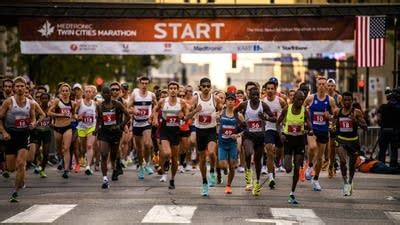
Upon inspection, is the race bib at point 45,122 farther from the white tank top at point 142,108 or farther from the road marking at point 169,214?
the road marking at point 169,214

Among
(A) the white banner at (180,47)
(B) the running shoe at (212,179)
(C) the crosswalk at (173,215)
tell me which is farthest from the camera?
(A) the white banner at (180,47)

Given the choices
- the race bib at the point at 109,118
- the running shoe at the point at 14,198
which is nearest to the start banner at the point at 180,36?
the race bib at the point at 109,118

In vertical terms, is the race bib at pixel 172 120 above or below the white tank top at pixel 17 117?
below

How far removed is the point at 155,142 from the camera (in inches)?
922

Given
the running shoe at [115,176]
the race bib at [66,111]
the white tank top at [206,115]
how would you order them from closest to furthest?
the white tank top at [206,115]
the running shoe at [115,176]
the race bib at [66,111]

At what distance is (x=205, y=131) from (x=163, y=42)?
13.9 m

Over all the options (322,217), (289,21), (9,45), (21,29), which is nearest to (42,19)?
(21,29)

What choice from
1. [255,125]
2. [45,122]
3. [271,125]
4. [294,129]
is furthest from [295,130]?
[45,122]

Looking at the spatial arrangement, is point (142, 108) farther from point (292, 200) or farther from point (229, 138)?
point (292, 200)

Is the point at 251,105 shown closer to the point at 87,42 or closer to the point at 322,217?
the point at 322,217

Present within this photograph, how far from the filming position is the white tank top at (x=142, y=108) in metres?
21.2

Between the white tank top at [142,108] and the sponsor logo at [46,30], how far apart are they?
10102mm

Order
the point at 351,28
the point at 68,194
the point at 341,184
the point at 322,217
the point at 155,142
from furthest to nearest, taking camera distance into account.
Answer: the point at 351,28, the point at 155,142, the point at 341,184, the point at 68,194, the point at 322,217

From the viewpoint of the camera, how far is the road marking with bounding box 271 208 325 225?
13906mm
